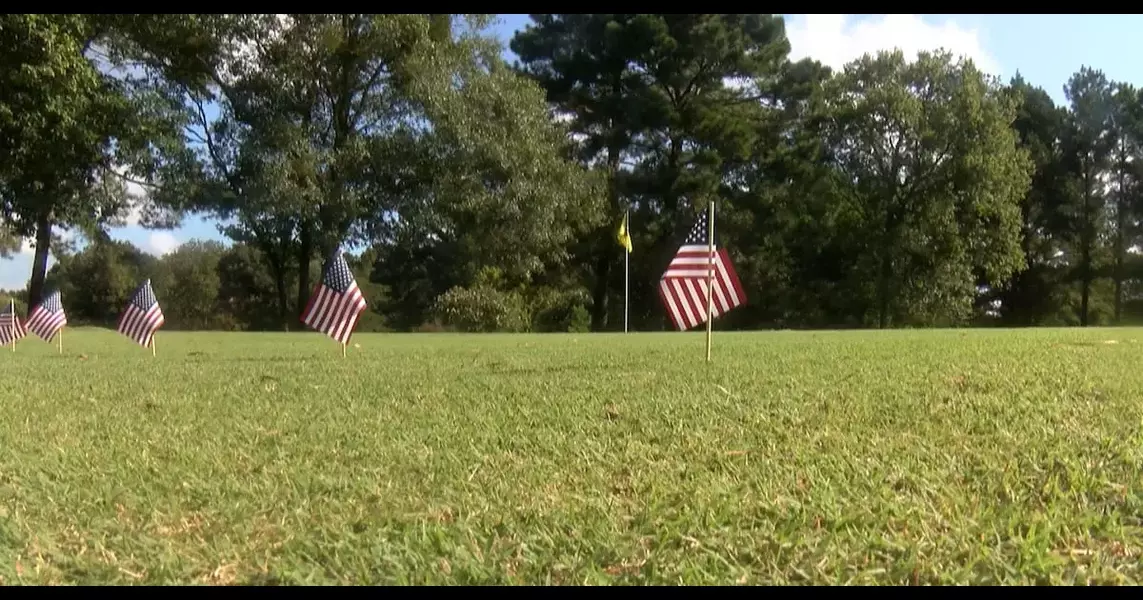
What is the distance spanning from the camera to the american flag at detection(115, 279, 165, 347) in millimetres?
10797

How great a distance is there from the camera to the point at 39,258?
25203 millimetres

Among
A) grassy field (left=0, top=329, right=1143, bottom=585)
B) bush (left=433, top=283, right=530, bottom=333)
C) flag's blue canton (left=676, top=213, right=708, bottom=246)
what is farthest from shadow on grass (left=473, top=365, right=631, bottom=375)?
bush (left=433, top=283, right=530, bottom=333)

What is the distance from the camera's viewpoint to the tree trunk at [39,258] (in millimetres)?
25078

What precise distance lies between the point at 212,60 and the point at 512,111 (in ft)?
28.6

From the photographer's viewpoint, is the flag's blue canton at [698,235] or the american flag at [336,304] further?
the american flag at [336,304]

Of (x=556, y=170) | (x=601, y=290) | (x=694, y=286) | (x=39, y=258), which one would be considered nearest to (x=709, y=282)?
(x=694, y=286)

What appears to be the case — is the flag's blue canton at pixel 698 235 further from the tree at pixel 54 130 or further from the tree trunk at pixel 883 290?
the tree trunk at pixel 883 290

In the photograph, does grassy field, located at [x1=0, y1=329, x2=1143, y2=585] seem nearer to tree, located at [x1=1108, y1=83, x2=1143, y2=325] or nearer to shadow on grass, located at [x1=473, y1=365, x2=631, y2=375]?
shadow on grass, located at [x1=473, y1=365, x2=631, y2=375]

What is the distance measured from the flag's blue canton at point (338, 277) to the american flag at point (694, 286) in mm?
3700

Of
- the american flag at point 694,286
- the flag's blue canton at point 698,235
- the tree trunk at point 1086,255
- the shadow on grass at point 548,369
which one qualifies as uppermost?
the tree trunk at point 1086,255

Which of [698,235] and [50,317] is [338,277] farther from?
[50,317]

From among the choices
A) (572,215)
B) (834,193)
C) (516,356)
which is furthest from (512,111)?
(516,356)

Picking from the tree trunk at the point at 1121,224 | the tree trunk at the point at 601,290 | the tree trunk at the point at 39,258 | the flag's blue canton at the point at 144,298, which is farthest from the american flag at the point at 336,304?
the tree trunk at the point at 1121,224

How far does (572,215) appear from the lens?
31.5m
